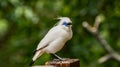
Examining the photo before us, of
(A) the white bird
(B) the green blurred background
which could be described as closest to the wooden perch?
(B) the green blurred background

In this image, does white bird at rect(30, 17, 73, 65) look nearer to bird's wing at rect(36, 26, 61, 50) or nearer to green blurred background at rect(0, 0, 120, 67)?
bird's wing at rect(36, 26, 61, 50)

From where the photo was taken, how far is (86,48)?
232 inches

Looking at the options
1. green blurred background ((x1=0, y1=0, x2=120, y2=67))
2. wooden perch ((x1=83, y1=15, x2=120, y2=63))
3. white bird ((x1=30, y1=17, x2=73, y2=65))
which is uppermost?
green blurred background ((x1=0, y1=0, x2=120, y2=67))

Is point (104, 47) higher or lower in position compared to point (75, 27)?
lower

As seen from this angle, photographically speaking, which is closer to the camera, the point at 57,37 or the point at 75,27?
the point at 57,37

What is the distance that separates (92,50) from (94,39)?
119mm

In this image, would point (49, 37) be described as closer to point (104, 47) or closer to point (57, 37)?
point (57, 37)

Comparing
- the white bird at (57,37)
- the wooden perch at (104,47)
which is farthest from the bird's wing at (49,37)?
the wooden perch at (104,47)

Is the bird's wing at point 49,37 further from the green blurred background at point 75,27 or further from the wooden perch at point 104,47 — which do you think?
the green blurred background at point 75,27

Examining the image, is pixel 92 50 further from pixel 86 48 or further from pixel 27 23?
pixel 27 23

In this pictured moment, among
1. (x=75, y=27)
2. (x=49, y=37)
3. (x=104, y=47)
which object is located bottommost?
(x=49, y=37)

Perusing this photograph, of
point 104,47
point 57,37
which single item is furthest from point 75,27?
point 57,37

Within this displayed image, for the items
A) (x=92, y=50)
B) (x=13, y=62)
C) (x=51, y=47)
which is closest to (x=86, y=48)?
(x=92, y=50)

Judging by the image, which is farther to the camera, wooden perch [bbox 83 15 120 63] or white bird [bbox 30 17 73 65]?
wooden perch [bbox 83 15 120 63]
